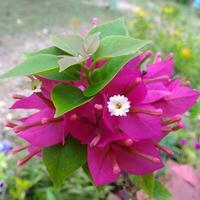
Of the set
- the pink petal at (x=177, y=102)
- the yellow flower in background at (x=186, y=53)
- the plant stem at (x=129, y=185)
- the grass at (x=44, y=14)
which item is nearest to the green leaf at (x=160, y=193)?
the plant stem at (x=129, y=185)

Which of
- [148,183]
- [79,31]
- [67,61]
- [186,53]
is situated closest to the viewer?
[67,61]

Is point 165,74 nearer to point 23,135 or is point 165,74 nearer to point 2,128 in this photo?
point 23,135

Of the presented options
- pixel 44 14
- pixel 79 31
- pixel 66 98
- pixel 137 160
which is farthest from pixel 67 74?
pixel 44 14

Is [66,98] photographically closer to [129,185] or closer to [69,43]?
[69,43]

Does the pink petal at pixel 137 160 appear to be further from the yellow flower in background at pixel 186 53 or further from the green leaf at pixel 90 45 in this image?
the yellow flower in background at pixel 186 53

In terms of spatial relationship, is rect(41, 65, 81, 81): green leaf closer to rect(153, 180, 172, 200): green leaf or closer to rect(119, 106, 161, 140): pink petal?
rect(119, 106, 161, 140): pink petal

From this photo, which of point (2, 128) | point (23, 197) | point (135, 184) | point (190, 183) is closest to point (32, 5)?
point (2, 128)

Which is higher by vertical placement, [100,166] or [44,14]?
[100,166]
